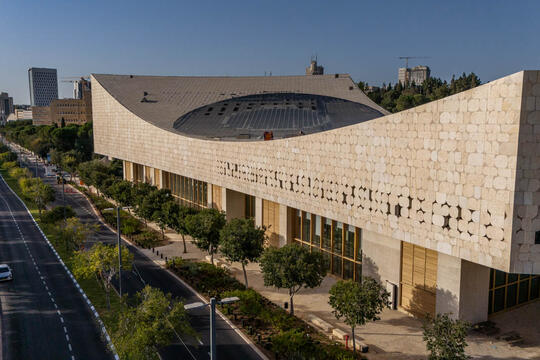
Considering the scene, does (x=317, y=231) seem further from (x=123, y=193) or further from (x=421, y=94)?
(x=421, y=94)

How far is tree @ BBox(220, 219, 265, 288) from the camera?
40.2 meters

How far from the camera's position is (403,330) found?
3328 centimetres

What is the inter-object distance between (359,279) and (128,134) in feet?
186

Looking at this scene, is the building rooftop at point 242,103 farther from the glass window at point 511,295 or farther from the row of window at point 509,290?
the glass window at point 511,295

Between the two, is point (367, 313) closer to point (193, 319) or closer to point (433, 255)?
point (433, 255)

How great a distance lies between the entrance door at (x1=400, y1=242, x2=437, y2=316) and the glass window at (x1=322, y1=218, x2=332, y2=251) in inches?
345

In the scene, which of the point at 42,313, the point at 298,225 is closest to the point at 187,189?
the point at 298,225

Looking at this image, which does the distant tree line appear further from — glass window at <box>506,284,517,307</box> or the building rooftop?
glass window at <box>506,284,517,307</box>

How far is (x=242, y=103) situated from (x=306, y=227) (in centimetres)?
4735

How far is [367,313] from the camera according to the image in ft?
95.5

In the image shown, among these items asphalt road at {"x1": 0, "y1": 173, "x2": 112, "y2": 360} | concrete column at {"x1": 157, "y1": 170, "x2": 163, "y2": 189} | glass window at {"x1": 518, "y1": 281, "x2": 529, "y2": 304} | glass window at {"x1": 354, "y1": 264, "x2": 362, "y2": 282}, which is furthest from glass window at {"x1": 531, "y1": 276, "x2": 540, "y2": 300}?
concrete column at {"x1": 157, "y1": 170, "x2": 163, "y2": 189}

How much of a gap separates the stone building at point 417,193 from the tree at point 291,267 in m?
5.10

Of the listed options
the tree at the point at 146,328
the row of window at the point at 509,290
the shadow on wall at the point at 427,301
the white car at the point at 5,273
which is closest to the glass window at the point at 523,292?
the row of window at the point at 509,290

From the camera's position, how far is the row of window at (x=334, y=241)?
136 ft
